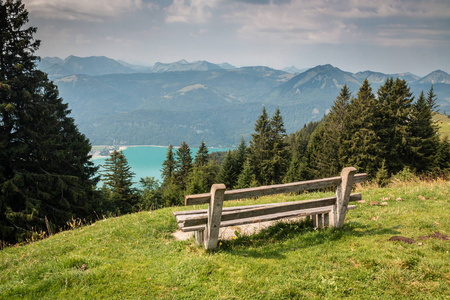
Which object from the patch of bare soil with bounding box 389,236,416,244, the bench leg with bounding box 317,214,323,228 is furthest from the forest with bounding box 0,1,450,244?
the patch of bare soil with bounding box 389,236,416,244

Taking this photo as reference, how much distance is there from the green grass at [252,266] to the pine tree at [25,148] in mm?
10669

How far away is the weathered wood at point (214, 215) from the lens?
5.02 m

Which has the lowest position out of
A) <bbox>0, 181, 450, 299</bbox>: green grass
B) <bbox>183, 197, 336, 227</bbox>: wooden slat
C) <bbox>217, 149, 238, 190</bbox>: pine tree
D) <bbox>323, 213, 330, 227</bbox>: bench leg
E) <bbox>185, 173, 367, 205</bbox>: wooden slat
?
<bbox>217, 149, 238, 190</bbox>: pine tree

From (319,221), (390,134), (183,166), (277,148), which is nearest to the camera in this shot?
(319,221)

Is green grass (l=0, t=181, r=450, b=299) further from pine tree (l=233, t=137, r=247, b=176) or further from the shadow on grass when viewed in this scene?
pine tree (l=233, t=137, r=247, b=176)

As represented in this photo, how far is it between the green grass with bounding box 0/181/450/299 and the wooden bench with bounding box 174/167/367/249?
45cm

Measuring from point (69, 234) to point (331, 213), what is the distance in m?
8.00

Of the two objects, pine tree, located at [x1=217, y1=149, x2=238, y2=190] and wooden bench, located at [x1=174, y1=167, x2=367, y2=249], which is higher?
wooden bench, located at [x1=174, y1=167, x2=367, y2=249]

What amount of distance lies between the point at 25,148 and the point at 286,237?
55.5 feet

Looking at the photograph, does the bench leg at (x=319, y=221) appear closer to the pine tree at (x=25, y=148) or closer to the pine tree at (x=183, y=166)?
the pine tree at (x=25, y=148)

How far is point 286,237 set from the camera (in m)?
6.25

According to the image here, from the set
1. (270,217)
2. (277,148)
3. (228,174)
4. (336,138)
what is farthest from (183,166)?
(270,217)

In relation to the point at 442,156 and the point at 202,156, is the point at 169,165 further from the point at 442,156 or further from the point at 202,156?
the point at 442,156

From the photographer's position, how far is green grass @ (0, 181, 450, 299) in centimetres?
421
